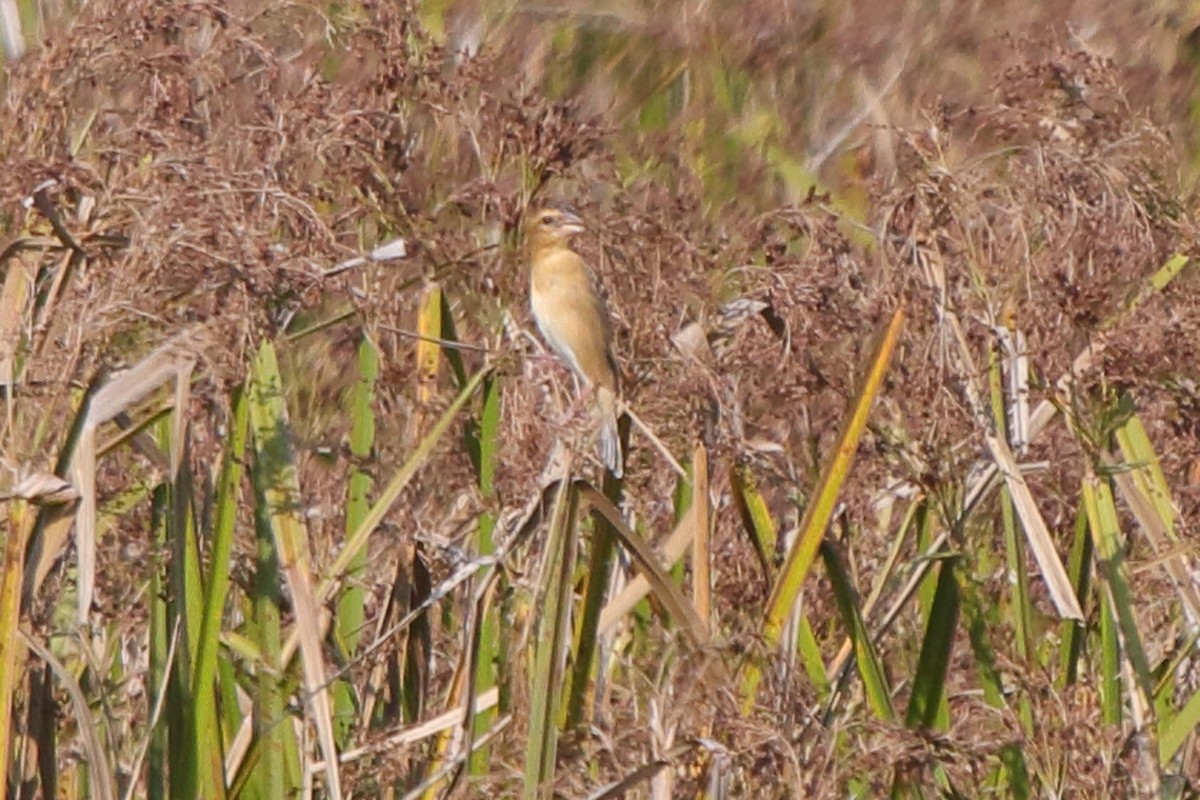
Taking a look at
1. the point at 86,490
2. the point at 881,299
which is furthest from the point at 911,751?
the point at 86,490

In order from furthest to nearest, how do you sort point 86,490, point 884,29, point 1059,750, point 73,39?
point 884,29, point 73,39, point 1059,750, point 86,490

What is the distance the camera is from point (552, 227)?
390 centimetres

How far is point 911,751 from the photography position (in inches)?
91.2

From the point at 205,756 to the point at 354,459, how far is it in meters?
0.50

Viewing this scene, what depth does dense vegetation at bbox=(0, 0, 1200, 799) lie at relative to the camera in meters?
2.28

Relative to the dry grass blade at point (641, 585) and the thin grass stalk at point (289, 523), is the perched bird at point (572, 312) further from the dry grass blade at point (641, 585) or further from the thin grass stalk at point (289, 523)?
the thin grass stalk at point (289, 523)

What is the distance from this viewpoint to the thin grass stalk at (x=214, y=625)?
7.71ft

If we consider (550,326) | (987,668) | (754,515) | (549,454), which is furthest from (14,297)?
(550,326)

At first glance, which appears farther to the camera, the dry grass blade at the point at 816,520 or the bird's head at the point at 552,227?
the bird's head at the point at 552,227

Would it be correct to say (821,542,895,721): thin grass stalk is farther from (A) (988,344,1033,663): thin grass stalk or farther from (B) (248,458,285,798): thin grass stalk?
(B) (248,458,285,798): thin grass stalk

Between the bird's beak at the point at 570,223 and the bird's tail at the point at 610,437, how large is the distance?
512mm

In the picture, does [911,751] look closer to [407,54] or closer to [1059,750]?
[1059,750]

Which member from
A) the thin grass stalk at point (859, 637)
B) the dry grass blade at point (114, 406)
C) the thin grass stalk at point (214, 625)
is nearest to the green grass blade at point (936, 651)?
the thin grass stalk at point (859, 637)

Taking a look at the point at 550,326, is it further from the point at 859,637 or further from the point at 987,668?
the point at 859,637
